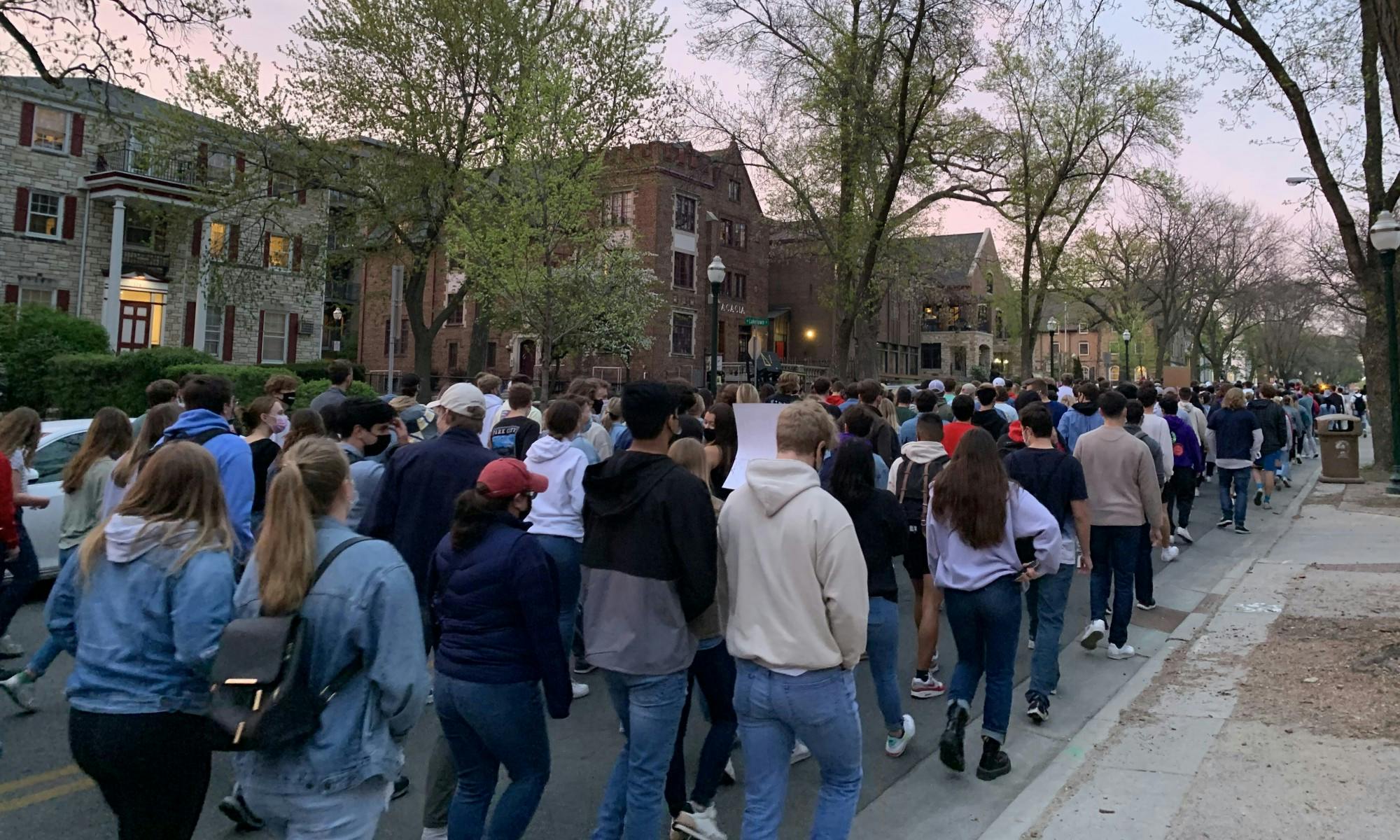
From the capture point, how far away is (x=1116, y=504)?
693cm

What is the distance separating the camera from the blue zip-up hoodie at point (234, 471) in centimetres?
514

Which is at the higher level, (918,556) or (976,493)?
(976,493)

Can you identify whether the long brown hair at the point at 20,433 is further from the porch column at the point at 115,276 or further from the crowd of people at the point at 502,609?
the porch column at the point at 115,276

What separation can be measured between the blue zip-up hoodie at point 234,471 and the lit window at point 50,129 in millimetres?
37045

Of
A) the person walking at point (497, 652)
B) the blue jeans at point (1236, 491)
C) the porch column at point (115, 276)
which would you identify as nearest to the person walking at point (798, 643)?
the person walking at point (497, 652)

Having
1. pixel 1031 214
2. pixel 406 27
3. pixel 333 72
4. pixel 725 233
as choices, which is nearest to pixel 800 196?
pixel 1031 214

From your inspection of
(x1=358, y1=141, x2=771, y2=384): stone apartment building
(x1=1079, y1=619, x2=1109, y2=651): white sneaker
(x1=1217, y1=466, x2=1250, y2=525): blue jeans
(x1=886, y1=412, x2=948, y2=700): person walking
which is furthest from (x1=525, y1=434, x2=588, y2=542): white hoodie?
(x1=358, y1=141, x2=771, y2=384): stone apartment building

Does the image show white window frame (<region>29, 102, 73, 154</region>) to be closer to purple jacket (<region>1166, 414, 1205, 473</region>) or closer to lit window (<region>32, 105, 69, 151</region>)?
lit window (<region>32, 105, 69, 151</region>)

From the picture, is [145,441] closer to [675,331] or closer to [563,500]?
[563,500]

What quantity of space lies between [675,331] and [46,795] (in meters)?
39.4

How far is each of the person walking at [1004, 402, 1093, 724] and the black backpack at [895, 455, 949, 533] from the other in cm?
52

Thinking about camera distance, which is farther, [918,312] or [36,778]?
[918,312]

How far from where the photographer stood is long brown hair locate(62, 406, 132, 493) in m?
6.09

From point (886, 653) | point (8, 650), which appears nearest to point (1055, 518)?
point (886, 653)
